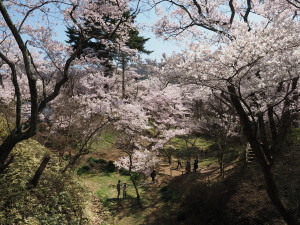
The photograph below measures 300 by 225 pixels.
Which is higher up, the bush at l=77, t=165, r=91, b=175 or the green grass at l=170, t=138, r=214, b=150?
the green grass at l=170, t=138, r=214, b=150

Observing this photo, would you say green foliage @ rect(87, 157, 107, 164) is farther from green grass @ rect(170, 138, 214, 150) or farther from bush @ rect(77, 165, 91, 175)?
green grass @ rect(170, 138, 214, 150)

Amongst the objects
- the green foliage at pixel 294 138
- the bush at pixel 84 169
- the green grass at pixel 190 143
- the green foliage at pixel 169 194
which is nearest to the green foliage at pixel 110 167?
the bush at pixel 84 169

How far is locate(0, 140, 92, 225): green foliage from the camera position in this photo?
20.3 ft

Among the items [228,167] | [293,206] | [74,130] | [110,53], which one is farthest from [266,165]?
[110,53]

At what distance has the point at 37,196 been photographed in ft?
24.3

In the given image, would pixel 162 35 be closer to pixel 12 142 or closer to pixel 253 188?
pixel 12 142

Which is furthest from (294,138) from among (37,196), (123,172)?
(37,196)

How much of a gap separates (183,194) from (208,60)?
31.0ft

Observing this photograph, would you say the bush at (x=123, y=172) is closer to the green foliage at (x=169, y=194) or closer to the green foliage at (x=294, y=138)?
the green foliage at (x=169, y=194)

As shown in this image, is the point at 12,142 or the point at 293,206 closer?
the point at 12,142

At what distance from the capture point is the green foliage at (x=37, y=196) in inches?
244

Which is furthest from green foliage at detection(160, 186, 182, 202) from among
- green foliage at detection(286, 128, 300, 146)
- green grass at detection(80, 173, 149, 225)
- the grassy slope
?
green foliage at detection(286, 128, 300, 146)

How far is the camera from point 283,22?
222 inches

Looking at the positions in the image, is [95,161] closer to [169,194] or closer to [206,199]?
[169,194]
